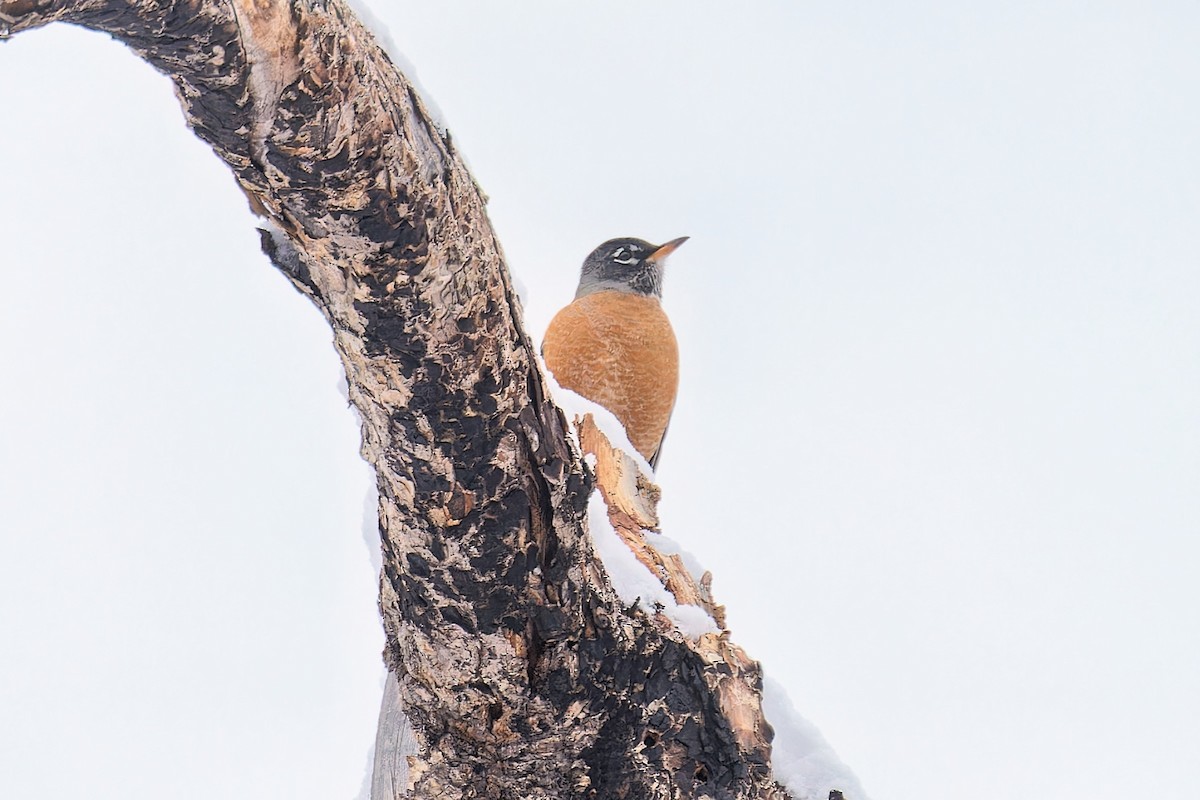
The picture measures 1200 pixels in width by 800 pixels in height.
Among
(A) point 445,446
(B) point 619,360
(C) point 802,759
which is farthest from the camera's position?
(B) point 619,360

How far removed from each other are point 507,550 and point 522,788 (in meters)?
0.58

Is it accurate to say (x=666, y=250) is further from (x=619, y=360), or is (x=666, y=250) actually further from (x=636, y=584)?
(x=636, y=584)

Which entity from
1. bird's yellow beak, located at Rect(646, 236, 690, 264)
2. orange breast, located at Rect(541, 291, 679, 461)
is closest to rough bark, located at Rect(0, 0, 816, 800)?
orange breast, located at Rect(541, 291, 679, 461)

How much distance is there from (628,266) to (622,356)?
1.00m

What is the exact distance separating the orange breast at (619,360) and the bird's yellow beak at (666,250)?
635 mm

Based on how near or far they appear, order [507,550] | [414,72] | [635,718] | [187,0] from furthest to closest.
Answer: [635,718], [507,550], [414,72], [187,0]

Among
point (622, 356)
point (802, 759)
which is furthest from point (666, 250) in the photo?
point (802, 759)

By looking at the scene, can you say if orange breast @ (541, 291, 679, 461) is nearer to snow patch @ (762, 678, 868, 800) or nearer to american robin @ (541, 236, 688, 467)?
american robin @ (541, 236, 688, 467)

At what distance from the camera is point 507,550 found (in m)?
1.81

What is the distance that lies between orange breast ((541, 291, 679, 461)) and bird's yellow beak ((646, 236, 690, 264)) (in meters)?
0.64

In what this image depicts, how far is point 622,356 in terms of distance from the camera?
513 centimetres

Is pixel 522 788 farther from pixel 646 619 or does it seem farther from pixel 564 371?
pixel 564 371

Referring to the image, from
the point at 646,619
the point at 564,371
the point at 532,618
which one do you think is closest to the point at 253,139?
the point at 532,618

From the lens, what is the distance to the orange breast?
16.6ft
